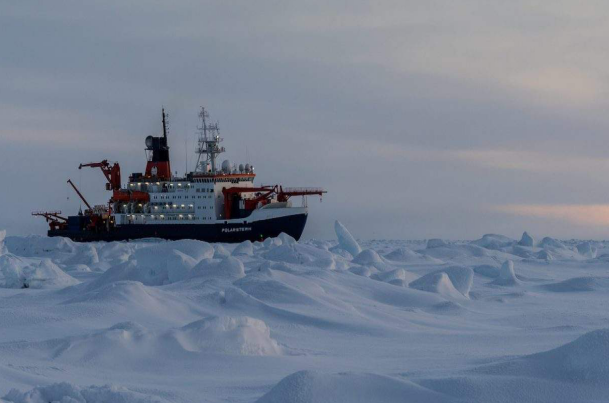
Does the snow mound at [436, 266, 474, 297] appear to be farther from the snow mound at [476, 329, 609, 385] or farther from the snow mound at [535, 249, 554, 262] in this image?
the snow mound at [535, 249, 554, 262]

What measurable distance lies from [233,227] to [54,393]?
137ft

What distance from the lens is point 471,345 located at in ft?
34.8

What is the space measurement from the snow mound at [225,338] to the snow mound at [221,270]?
22.2 feet

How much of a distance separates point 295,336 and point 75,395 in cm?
510

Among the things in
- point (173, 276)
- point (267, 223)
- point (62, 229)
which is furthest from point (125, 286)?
point (62, 229)

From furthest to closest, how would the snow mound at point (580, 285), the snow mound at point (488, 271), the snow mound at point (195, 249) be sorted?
1. the snow mound at point (195, 249)
2. the snow mound at point (488, 271)
3. the snow mound at point (580, 285)

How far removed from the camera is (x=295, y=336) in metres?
10.7

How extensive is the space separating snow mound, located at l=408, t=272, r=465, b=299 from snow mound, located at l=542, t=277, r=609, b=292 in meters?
3.44

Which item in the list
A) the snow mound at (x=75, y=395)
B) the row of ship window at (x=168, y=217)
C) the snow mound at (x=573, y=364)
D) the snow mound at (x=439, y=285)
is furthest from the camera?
the row of ship window at (x=168, y=217)

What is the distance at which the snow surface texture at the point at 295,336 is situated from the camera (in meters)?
6.17

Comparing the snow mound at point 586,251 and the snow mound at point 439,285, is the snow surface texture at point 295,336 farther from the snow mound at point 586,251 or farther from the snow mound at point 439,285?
the snow mound at point 586,251

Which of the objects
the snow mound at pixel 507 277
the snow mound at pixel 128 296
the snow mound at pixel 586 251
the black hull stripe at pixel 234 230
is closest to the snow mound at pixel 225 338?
the snow mound at pixel 128 296

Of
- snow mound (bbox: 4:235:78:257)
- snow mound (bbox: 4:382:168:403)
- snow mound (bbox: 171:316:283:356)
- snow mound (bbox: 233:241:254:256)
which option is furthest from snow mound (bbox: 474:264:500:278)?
snow mound (bbox: 4:235:78:257)

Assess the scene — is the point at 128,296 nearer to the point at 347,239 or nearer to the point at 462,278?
the point at 462,278
